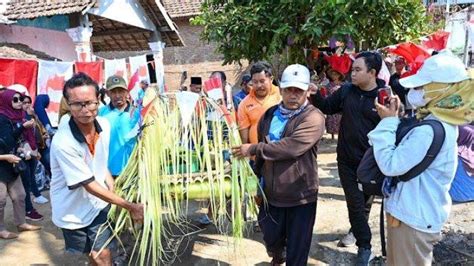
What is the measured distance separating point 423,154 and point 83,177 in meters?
1.73

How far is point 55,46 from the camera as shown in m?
8.02

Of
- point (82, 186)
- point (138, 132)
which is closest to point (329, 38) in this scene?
point (138, 132)

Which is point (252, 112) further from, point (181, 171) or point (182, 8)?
point (182, 8)

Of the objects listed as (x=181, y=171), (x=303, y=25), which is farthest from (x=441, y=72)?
(x=303, y=25)

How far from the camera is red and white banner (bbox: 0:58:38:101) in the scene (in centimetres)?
558

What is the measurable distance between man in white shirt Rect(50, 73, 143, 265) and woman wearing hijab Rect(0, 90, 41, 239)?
1.78 m

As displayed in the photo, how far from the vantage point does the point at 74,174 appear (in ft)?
7.01

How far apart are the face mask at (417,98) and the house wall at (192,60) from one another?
41.1 ft

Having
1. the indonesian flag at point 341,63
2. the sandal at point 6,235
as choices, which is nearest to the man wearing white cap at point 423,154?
the sandal at point 6,235

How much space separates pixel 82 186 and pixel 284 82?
1374mm

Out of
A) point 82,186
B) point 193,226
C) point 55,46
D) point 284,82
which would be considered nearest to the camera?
point 82,186

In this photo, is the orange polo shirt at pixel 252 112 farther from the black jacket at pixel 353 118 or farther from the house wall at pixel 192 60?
the house wall at pixel 192 60

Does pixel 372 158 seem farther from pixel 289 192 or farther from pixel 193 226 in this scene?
pixel 193 226

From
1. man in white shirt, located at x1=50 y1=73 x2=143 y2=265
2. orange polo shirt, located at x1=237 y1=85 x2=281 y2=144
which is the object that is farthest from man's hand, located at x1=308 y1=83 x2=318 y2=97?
man in white shirt, located at x1=50 y1=73 x2=143 y2=265
